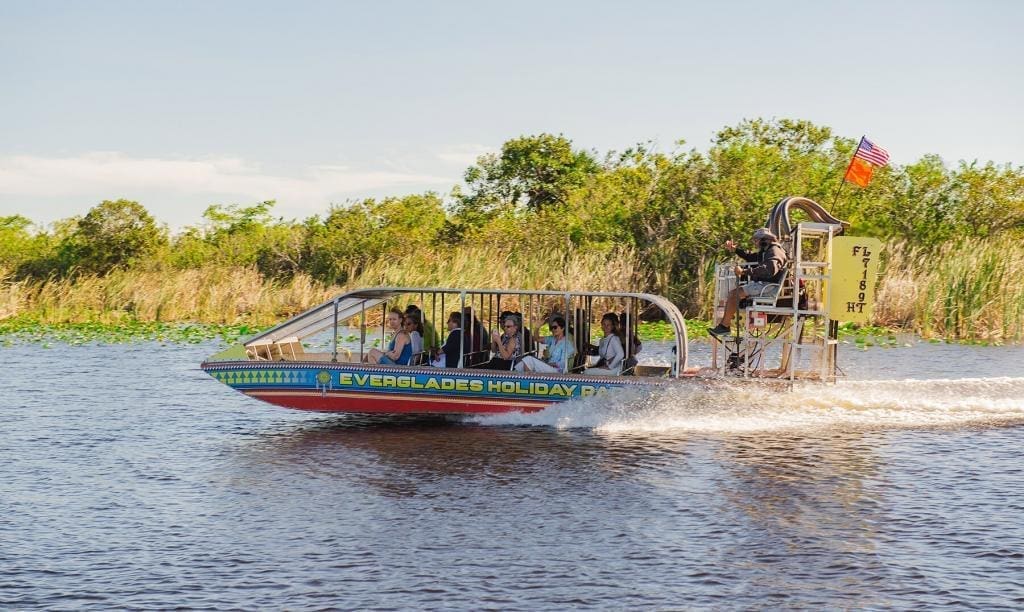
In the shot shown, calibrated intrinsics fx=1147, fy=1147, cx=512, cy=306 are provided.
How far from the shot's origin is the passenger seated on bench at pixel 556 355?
14.9 m

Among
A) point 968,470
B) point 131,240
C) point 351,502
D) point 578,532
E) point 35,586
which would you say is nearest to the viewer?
point 35,586

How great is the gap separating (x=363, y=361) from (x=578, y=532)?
610cm

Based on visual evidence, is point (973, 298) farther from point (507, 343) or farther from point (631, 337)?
point (507, 343)

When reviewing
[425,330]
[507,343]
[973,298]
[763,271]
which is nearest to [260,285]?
[973,298]

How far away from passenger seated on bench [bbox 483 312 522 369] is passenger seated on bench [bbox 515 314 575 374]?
0.89ft

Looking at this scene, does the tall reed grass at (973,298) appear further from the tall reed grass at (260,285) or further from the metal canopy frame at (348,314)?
the metal canopy frame at (348,314)

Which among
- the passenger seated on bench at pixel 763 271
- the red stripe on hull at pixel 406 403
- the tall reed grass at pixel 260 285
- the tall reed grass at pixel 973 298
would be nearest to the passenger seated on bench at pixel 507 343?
the red stripe on hull at pixel 406 403

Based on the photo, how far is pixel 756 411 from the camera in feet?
48.8

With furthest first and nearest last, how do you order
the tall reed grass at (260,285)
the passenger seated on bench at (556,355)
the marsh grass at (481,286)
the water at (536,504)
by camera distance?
the tall reed grass at (260,285) → the marsh grass at (481,286) → the passenger seated on bench at (556,355) → the water at (536,504)

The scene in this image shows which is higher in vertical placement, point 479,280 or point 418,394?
point 479,280

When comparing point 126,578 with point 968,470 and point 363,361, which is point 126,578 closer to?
point 363,361

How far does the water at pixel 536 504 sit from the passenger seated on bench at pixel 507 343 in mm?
773

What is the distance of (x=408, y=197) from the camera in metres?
49.1

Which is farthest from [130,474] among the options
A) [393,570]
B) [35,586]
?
[393,570]
